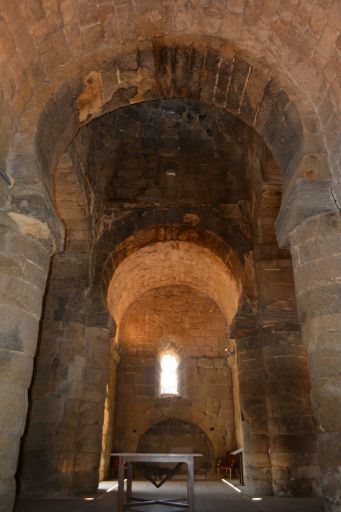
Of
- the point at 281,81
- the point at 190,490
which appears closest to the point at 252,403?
the point at 190,490

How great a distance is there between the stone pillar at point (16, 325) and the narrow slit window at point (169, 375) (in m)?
9.82

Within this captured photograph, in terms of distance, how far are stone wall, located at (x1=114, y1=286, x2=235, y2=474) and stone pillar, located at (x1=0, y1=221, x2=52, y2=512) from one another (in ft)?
30.3

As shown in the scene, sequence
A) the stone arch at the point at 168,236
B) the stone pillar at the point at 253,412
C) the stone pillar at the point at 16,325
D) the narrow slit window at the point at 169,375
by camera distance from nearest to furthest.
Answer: the stone pillar at the point at 16,325 → the stone pillar at the point at 253,412 → the stone arch at the point at 168,236 → the narrow slit window at the point at 169,375

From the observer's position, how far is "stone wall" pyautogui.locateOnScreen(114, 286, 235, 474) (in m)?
12.0

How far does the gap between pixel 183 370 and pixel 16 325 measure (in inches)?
391

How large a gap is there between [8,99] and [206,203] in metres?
6.00

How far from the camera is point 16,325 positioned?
11.4ft

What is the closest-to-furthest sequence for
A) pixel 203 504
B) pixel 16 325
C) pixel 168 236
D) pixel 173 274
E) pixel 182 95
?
pixel 16 325, pixel 182 95, pixel 203 504, pixel 168 236, pixel 173 274

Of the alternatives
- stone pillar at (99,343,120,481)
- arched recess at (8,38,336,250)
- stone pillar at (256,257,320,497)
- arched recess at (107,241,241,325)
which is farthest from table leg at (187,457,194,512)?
stone pillar at (99,343,120,481)

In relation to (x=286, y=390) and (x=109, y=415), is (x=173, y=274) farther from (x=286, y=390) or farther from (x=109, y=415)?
(x=286, y=390)

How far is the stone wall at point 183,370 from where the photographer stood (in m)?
12.0

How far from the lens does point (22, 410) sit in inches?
137

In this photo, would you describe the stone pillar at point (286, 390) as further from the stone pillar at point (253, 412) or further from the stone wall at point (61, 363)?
the stone wall at point (61, 363)

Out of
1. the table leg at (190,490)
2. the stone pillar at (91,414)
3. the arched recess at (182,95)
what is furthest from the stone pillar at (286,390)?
the arched recess at (182,95)
